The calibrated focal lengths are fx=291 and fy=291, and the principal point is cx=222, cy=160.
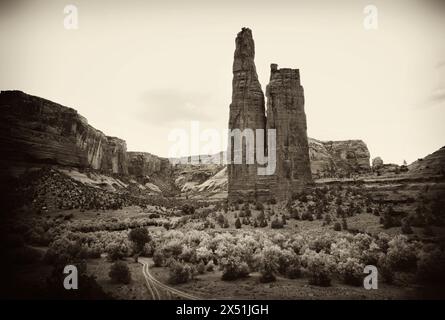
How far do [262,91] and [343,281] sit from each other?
30.2 meters

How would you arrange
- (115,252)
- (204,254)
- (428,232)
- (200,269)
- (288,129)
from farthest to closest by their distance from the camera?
(288,129) < (428,232) < (115,252) < (204,254) < (200,269)

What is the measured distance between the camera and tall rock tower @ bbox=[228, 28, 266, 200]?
118ft

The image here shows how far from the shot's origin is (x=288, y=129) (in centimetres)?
3394

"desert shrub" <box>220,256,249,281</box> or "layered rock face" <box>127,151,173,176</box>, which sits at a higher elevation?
"layered rock face" <box>127,151,173,176</box>

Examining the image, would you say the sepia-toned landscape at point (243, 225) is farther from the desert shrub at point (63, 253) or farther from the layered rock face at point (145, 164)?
the layered rock face at point (145, 164)

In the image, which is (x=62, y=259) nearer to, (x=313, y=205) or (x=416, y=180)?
(x=313, y=205)

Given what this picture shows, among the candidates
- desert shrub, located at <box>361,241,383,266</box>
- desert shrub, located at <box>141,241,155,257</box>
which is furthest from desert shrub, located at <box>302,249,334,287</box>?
desert shrub, located at <box>141,241,155,257</box>

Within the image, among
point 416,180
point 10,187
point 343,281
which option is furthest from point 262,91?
point 10,187

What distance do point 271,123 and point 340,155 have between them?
124 ft

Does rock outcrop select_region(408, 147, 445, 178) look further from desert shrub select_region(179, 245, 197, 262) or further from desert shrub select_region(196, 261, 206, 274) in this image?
desert shrub select_region(196, 261, 206, 274)

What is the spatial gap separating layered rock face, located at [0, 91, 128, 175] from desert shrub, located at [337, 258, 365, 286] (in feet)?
162

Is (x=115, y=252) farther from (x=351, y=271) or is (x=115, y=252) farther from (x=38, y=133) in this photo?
(x=38, y=133)

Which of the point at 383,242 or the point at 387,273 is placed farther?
the point at 383,242

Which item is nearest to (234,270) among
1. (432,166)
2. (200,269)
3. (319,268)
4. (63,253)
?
(200,269)
